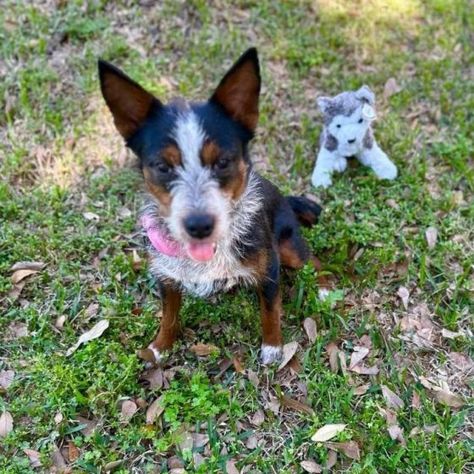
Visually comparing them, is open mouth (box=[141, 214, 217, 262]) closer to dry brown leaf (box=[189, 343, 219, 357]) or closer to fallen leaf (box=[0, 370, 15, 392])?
dry brown leaf (box=[189, 343, 219, 357])

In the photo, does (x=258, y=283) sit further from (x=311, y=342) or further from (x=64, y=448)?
(x=64, y=448)

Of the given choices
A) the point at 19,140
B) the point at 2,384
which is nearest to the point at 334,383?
the point at 2,384

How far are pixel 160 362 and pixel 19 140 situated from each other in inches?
104

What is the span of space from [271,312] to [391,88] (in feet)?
10.5

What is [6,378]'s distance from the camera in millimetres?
4148

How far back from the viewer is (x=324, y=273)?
4.66m

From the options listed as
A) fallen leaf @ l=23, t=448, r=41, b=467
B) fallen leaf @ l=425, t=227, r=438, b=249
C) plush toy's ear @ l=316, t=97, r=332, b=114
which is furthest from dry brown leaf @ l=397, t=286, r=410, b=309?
fallen leaf @ l=23, t=448, r=41, b=467

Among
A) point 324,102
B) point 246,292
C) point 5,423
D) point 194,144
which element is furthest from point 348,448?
point 324,102

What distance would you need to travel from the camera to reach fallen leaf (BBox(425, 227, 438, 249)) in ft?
16.1

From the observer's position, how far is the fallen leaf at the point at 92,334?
4254mm

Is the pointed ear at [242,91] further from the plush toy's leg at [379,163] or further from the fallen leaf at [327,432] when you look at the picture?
the plush toy's leg at [379,163]

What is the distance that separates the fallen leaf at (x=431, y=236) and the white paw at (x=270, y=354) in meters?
1.61

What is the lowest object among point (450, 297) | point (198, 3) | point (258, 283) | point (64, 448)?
point (64, 448)

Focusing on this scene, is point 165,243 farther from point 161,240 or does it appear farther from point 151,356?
point 151,356
